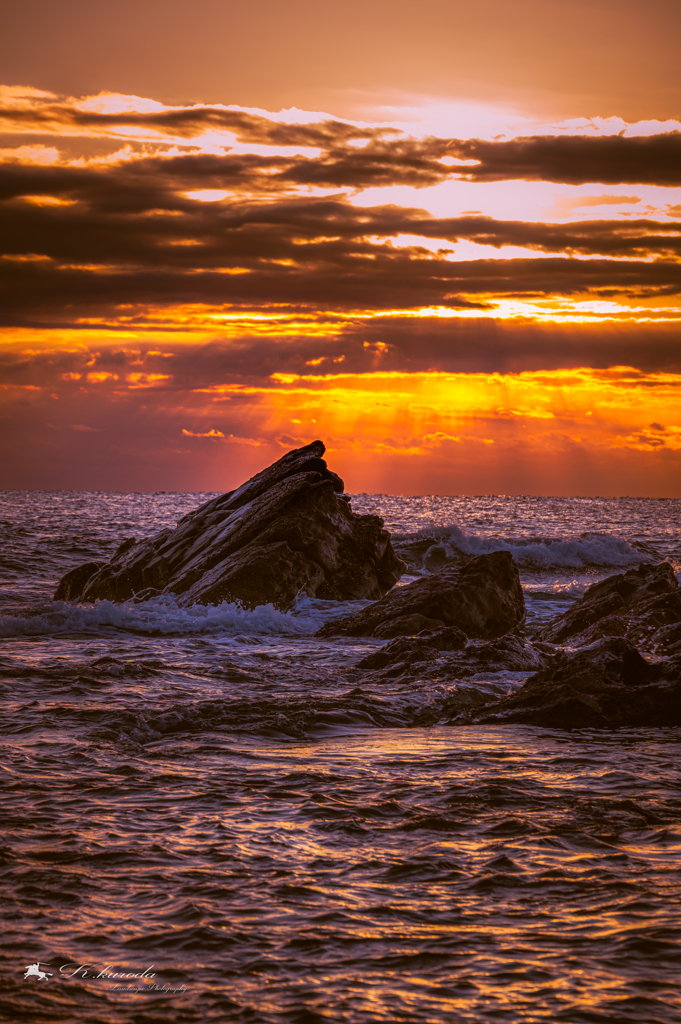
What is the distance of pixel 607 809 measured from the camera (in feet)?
22.5

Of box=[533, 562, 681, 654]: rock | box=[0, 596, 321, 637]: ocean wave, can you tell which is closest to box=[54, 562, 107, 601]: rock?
box=[0, 596, 321, 637]: ocean wave

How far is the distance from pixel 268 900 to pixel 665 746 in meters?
5.04

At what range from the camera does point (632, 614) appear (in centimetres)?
1452

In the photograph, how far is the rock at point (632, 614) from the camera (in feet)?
44.1

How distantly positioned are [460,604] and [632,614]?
2831 millimetres

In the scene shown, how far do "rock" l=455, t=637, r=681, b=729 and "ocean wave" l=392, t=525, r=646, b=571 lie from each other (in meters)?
23.0

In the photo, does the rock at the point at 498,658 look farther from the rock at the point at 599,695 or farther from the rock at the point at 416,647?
the rock at the point at 599,695

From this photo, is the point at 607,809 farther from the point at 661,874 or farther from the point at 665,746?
the point at 665,746

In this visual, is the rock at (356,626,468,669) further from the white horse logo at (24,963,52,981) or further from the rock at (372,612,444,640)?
the white horse logo at (24,963,52,981)

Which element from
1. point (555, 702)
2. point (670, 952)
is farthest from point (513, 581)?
point (670, 952)

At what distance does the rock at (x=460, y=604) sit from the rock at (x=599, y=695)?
4427mm

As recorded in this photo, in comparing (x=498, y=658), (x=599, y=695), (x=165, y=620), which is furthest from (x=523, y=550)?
(x=599, y=695)

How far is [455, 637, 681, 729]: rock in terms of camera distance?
9820 mm

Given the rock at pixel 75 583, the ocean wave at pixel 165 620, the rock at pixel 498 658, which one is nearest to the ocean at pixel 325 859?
the rock at pixel 498 658
